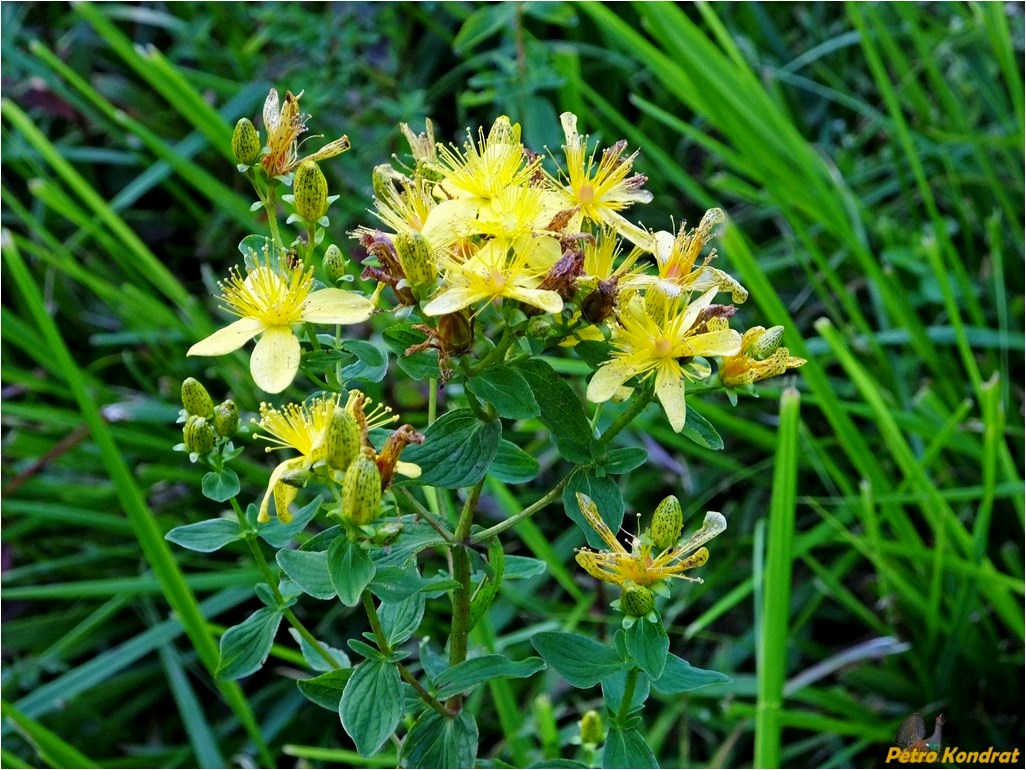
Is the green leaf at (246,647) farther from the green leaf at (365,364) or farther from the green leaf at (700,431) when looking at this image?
the green leaf at (700,431)

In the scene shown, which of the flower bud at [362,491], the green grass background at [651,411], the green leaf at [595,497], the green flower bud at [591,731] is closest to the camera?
the flower bud at [362,491]

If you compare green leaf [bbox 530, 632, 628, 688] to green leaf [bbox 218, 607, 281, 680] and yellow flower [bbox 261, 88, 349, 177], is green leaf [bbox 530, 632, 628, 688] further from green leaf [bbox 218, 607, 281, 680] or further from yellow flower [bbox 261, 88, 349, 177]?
yellow flower [bbox 261, 88, 349, 177]

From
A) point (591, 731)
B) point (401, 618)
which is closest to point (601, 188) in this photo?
point (401, 618)

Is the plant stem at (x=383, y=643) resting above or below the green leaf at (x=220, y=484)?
below

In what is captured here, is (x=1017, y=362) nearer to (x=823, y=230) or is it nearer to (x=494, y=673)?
(x=823, y=230)

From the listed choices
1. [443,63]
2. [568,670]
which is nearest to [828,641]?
[568,670]

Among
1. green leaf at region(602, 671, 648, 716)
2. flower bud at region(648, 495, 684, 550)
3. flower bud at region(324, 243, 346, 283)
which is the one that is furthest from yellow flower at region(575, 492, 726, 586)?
flower bud at region(324, 243, 346, 283)

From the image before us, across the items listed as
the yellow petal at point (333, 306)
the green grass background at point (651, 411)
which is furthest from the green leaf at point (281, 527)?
the green grass background at point (651, 411)
